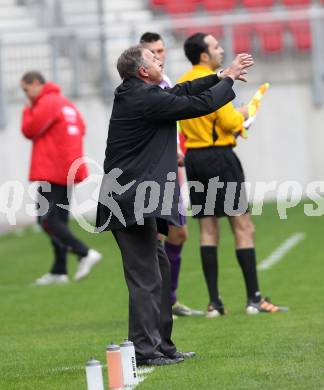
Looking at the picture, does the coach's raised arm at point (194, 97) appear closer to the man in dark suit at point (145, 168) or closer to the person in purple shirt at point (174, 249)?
the man in dark suit at point (145, 168)

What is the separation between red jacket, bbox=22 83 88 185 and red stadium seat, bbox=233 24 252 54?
821 centimetres

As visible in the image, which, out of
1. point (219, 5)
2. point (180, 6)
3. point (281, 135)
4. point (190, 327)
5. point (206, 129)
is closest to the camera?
point (190, 327)

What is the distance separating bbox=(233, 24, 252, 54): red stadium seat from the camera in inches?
857

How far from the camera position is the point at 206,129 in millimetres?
9961

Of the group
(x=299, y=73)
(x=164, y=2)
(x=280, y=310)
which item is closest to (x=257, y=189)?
(x=299, y=73)

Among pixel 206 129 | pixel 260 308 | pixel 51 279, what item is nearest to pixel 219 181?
pixel 206 129

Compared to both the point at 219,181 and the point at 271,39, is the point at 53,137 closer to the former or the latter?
the point at 219,181

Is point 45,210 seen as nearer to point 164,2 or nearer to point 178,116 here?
point 178,116

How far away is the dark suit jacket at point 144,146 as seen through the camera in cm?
746

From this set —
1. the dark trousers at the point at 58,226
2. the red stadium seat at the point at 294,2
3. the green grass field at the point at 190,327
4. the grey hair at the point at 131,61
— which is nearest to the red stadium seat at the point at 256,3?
the red stadium seat at the point at 294,2

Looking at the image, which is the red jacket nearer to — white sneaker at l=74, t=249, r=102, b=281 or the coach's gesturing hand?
white sneaker at l=74, t=249, r=102, b=281

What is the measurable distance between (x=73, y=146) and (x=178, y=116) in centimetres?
656

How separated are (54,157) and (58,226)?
30.3 inches

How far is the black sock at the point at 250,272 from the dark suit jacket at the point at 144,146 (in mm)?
2550
